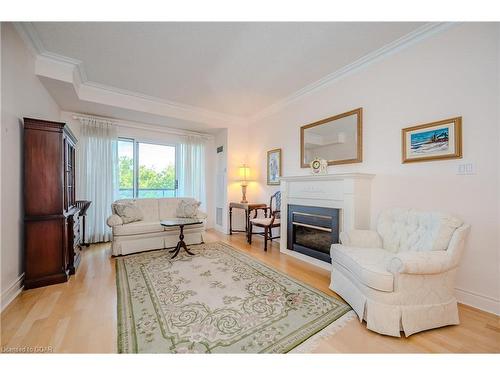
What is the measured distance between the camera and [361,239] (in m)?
2.28

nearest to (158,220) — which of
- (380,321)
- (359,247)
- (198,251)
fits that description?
(198,251)

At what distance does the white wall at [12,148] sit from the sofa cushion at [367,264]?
3.11m

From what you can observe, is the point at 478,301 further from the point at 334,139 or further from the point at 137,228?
the point at 137,228

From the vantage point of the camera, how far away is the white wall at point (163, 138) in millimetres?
4008

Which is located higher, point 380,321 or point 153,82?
point 153,82

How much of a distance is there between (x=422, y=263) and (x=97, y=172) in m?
4.99

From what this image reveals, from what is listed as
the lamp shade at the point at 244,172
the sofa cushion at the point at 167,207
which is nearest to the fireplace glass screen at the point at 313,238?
the lamp shade at the point at 244,172

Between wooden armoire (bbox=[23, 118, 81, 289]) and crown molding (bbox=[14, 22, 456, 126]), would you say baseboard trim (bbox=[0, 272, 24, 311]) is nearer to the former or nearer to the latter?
wooden armoire (bbox=[23, 118, 81, 289])

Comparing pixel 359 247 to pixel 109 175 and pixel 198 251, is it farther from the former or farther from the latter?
pixel 109 175

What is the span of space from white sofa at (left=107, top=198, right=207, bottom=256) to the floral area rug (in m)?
0.48

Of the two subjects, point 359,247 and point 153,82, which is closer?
point 359,247

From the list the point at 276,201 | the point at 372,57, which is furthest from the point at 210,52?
the point at 276,201
